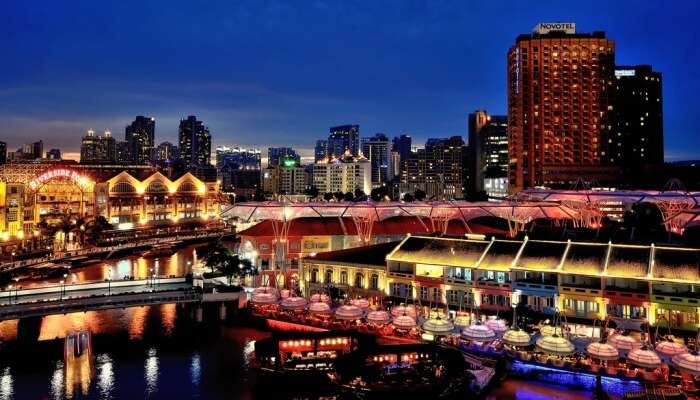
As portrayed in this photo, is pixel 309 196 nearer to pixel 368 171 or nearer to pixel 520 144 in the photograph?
pixel 368 171

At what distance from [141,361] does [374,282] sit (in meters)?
18.9

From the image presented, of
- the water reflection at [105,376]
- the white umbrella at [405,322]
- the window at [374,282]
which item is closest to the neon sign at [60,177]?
the water reflection at [105,376]

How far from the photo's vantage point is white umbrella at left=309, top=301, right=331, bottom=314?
42938 millimetres

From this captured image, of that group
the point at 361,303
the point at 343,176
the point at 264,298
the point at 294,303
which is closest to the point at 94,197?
the point at 264,298

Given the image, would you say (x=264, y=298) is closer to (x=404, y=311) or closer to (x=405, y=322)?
(x=404, y=311)

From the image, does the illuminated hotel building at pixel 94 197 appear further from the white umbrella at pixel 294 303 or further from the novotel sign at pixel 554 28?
the novotel sign at pixel 554 28

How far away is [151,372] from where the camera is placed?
36.8m

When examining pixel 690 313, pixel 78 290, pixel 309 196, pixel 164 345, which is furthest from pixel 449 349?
pixel 309 196

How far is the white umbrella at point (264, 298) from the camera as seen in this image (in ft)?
152

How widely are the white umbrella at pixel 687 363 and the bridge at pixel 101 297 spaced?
113 feet

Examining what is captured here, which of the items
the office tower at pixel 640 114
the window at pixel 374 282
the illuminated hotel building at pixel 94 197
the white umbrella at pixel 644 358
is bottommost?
the white umbrella at pixel 644 358

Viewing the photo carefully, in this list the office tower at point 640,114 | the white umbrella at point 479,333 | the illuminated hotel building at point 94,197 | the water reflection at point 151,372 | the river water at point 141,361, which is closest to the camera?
the river water at point 141,361

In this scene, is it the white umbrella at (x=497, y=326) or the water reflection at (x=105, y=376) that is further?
the white umbrella at (x=497, y=326)

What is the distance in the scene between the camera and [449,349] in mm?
34750
